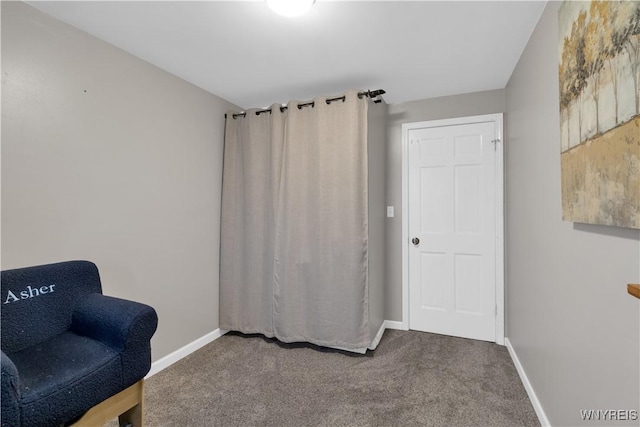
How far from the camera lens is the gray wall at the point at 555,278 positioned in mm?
970

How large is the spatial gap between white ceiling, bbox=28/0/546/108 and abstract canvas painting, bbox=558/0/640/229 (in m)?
0.62

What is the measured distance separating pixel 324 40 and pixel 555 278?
1.96 m

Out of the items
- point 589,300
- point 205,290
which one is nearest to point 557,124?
point 589,300

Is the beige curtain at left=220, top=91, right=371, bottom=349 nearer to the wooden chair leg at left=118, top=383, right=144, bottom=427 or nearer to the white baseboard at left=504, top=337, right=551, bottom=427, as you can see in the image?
the white baseboard at left=504, top=337, right=551, bottom=427

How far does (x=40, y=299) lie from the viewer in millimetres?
1474

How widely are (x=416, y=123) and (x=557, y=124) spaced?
1.62 meters

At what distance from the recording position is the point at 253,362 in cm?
237

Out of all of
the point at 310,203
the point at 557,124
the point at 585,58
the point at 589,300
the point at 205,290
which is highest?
the point at 585,58

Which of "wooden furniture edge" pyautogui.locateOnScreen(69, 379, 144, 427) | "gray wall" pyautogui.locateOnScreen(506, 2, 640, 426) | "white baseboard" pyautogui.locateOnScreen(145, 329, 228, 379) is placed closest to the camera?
"gray wall" pyautogui.locateOnScreen(506, 2, 640, 426)

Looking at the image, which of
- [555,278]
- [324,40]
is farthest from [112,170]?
[555,278]

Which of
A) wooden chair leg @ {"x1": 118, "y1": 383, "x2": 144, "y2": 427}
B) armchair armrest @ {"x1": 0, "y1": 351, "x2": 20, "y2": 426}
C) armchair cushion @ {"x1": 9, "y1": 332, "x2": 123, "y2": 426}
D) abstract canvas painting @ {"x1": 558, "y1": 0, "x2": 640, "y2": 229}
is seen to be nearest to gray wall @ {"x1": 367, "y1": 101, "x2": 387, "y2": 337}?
abstract canvas painting @ {"x1": 558, "y1": 0, "x2": 640, "y2": 229}

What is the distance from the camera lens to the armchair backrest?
4.46 feet

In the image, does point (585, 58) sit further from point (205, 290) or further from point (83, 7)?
point (205, 290)

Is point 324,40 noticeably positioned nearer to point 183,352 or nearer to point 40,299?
point 40,299
